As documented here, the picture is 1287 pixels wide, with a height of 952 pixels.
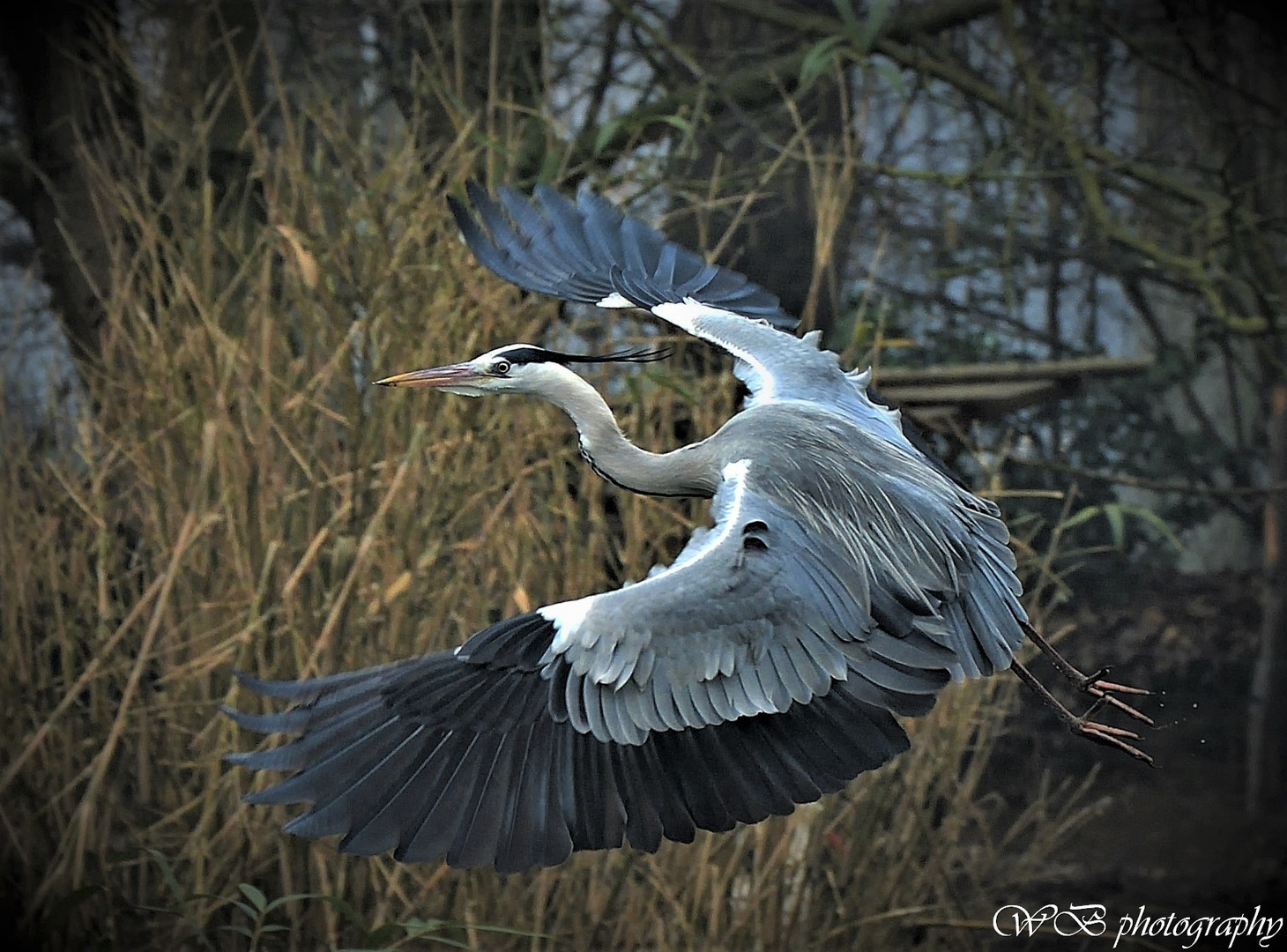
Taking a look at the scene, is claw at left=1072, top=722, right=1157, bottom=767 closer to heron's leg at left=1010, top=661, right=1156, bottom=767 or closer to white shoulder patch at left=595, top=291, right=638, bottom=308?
heron's leg at left=1010, top=661, right=1156, bottom=767

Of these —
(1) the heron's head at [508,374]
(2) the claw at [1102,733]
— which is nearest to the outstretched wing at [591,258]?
(1) the heron's head at [508,374]

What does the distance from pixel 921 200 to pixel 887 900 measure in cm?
287

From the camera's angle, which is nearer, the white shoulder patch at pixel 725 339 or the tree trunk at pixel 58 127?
the white shoulder patch at pixel 725 339

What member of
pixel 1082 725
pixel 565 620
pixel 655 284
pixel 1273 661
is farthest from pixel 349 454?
pixel 1273 661

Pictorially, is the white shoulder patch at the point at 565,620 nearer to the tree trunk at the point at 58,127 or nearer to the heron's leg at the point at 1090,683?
the heron's leg at the point at 1090,683

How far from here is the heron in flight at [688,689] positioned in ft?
5.36

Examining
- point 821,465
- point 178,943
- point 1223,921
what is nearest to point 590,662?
point 821,465

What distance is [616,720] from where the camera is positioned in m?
1.67

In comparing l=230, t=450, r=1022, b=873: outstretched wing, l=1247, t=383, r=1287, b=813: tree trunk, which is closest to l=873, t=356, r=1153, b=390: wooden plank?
l=1247, t=383, r=1287, b=813: tree trunk

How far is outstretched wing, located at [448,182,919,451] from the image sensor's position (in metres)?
2.29

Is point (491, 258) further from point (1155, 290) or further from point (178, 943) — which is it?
point (1155, 290)

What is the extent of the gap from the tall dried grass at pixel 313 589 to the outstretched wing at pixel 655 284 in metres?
0.23

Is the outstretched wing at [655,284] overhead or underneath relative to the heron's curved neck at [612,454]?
overhead
